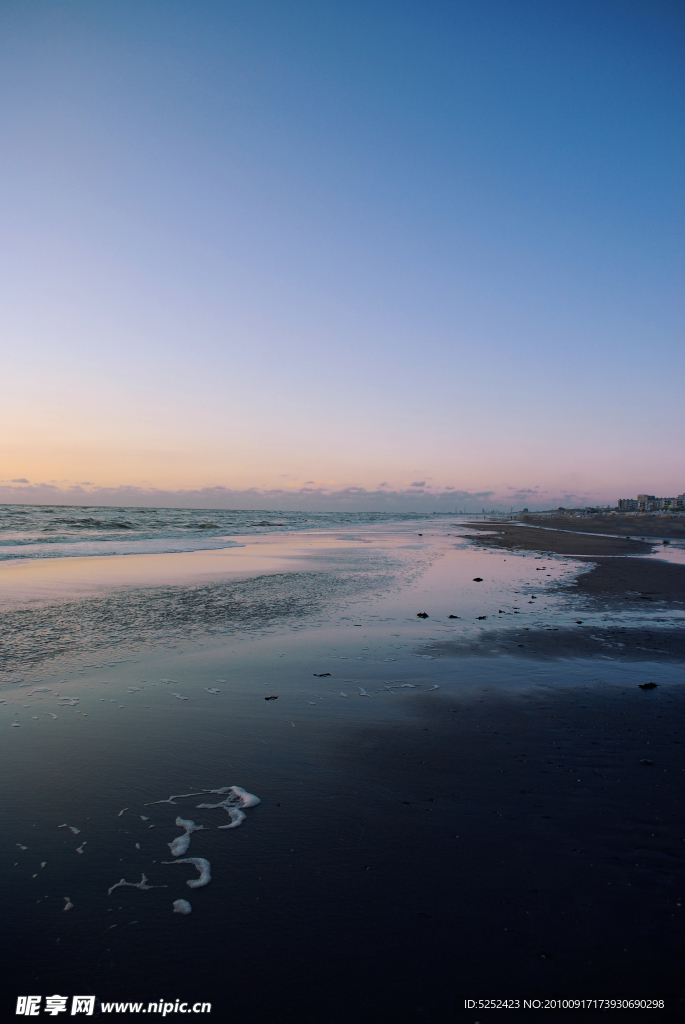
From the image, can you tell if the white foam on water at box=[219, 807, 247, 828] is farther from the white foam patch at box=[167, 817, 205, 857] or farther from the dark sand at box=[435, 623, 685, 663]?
the dark sand at box=[435, 623, 685, 663]

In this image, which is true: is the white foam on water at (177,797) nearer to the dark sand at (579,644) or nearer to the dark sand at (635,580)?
the dark sand at (579,644)

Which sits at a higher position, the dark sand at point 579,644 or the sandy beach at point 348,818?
the dark sand at point 579,644

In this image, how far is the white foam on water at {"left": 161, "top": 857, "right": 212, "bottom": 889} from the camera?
10.8 ft

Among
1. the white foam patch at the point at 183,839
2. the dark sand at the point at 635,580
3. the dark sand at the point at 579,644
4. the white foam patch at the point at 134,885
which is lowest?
the white foam patch at the point at 183,839

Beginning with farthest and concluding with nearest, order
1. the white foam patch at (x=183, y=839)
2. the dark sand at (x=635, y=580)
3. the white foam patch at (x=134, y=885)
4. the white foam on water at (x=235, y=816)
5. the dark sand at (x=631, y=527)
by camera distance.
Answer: the dark sand at (x=631, y=527)
the dark sand at (x=635, y=580)
the white foam on water at (x=235, y=816)
the white foam patch at (x=183, y=839)
the white foam patch at (x=134, y=885)

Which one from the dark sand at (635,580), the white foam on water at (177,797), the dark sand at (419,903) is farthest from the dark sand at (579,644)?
the white foam on water at (177,797)

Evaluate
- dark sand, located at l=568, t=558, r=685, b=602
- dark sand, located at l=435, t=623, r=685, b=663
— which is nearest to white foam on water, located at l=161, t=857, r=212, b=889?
dark sand, located at l=435, t=623, r=685, b=663

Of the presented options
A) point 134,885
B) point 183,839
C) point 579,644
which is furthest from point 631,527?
point 134,885

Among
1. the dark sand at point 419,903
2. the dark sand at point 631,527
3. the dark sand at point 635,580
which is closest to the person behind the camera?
the dark sand at point 419,903

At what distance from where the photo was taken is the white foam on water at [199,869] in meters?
3.29

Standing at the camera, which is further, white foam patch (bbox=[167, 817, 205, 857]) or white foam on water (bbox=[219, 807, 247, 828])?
white foam on water (bbox=[219, 807, 247, 828])

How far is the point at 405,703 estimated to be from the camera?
6.41 meters

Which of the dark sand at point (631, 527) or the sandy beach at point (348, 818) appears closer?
the sandy beach at point (348, 818)

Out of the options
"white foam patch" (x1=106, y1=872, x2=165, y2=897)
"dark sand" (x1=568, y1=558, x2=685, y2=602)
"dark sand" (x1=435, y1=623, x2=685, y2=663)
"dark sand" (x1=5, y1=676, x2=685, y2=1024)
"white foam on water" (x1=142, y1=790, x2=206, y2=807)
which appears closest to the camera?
"dark sand" (x1=5, y1=676, x2=685, y2=1024)
